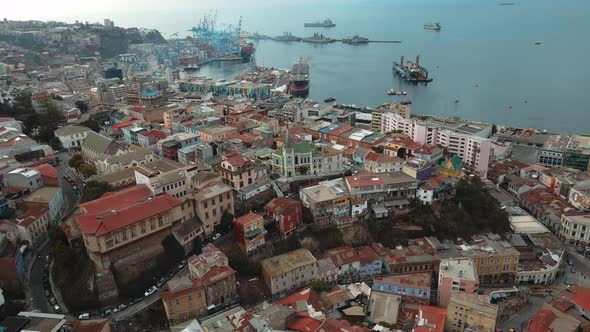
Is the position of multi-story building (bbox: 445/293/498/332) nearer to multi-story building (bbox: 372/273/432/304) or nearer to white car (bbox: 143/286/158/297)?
multi-story building (bbox: 372/273/432/304)

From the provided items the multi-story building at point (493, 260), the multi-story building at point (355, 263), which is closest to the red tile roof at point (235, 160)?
the multi-story building at point (355, 263)

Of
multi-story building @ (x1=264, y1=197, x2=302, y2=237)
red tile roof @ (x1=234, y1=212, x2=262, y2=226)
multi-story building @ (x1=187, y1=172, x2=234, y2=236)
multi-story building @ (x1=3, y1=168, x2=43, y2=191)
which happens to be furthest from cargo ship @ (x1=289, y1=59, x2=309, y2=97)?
red tile roof @ (x1=234, y1=212, x2=262, y2=226)

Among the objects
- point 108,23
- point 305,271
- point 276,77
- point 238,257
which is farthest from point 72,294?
point 108,23

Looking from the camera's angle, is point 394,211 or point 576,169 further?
point 576,169

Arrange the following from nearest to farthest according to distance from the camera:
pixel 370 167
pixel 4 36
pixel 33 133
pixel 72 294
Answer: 1. pixel 72 294
2. pixel 370 167
3. pixel 33 133
4. pixel 4 36

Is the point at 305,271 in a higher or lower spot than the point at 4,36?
lower

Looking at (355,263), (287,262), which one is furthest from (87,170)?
(355,263)

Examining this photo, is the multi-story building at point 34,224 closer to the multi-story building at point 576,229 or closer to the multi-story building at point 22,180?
the multi-story building at point 22,180

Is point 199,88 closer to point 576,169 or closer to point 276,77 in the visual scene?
point 276,77
